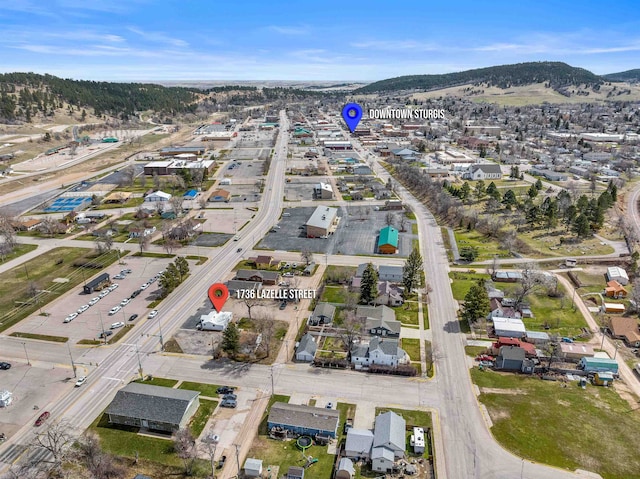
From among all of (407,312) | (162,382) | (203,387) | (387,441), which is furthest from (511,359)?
(162,382)

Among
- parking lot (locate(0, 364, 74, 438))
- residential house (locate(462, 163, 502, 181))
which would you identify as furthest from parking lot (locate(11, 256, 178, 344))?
residential house (locate(462, 163, 502, 181))

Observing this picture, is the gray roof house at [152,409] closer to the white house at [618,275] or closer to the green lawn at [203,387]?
the green lawn at [203,387]

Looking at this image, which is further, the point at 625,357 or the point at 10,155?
the point at 10,155

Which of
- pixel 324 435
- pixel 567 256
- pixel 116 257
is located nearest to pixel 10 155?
pixel 116 257

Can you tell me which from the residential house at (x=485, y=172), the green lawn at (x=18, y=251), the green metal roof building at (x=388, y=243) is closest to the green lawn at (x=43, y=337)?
the green lawn at (x=18, y=251)

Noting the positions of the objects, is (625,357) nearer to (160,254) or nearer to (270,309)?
(270,309)

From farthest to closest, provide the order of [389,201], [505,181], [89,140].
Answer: [89,140]
[505,181]
[389,201]

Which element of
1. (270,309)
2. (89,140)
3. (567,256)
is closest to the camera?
(270,309)
